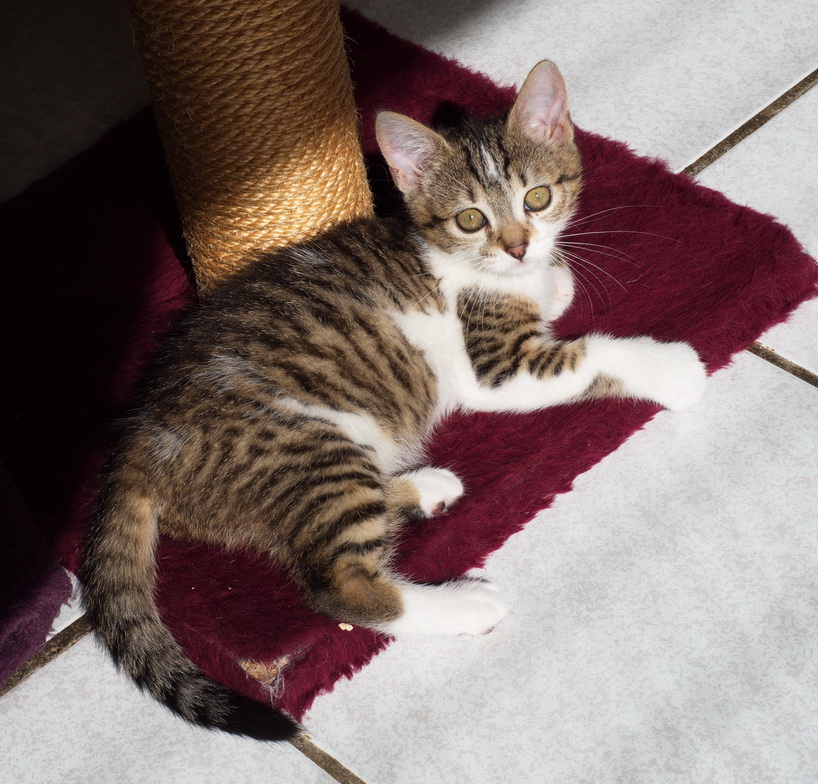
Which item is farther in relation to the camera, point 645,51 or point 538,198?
point 645,51

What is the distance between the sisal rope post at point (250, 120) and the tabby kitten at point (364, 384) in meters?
0.15

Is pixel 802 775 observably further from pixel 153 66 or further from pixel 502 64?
pixel 502 64

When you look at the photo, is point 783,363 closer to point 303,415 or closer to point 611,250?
point 611,250

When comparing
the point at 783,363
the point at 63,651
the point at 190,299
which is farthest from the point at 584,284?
the point at 63,651

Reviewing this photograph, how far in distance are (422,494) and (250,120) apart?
0.85m

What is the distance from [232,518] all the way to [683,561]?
838 millimetres

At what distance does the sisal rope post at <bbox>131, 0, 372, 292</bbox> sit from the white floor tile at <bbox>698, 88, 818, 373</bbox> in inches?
36.8

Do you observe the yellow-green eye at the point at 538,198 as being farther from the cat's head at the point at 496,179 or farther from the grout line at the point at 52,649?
the grout line at the point at 52,649

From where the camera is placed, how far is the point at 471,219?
1.97 m

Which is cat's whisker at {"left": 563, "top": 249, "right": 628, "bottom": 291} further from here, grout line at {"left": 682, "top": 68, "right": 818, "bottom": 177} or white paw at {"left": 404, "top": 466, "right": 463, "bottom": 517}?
white paw at {"left": 404, "top": 466, "right": 463, "bottom": 517}

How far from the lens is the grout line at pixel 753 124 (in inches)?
97.6

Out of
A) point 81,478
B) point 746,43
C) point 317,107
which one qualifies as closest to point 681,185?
point 746,43

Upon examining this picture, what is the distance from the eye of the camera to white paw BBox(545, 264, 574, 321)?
7.25 ft

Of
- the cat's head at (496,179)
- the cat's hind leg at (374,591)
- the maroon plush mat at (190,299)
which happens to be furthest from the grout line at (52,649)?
the cat's head at (496,179)
